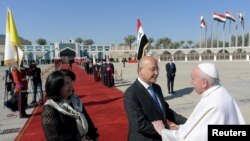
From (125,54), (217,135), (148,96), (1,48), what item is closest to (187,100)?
(148,96)

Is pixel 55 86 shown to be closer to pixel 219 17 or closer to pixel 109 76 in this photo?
pixel 109 76

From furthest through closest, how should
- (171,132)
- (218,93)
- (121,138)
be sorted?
1. (121,138)
2. (171,132)
3. (218,93)

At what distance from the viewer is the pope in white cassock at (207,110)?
7.48 ft

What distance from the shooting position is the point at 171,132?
2.62 m

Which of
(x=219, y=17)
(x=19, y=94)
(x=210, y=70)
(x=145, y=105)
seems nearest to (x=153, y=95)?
(x=145, y=105)

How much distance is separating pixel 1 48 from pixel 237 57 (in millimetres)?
74789

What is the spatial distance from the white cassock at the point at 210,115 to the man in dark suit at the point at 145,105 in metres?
0.62

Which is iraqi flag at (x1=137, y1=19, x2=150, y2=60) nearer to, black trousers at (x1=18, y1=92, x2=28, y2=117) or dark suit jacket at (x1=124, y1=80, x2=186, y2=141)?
black trousers at (x1=18, y1=92, x2=28, y2=117)

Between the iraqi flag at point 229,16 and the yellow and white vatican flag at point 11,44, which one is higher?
the iraqi flag at point 229,16

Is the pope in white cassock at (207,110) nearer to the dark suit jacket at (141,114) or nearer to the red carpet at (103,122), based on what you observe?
the dark suit jacket at (141,114)

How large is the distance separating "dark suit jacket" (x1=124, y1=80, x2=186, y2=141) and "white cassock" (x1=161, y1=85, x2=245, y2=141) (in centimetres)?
60

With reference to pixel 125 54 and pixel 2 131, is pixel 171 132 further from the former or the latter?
pixel 125 54

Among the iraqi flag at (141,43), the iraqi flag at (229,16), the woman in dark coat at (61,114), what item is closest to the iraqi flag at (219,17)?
the iraqi flag at (229,16)

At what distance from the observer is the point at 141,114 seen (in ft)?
10.0
